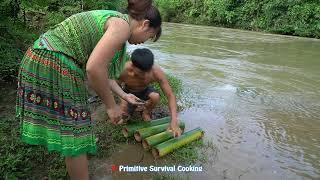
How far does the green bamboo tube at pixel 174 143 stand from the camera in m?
3.63

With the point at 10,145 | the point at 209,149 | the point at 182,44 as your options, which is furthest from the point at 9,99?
the point at 182,44

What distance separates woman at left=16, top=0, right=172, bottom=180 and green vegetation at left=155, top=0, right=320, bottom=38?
56.1 feet

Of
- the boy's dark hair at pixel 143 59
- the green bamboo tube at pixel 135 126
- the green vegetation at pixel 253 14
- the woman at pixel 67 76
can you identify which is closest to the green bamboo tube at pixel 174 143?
the green bamboo tube at pixel 135 126

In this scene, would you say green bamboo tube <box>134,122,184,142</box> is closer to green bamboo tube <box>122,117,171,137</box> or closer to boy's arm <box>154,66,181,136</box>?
green bamboo tube <box>122,117,171,137</box>

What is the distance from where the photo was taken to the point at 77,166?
2.48 m

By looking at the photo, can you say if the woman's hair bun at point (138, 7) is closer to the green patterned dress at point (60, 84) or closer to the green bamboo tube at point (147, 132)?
the green patterned dress at point (60, 84)

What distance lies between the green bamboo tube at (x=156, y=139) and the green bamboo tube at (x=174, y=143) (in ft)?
0.19

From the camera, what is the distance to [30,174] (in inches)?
123

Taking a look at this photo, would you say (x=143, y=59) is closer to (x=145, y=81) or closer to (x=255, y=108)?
(x=145, y=81)

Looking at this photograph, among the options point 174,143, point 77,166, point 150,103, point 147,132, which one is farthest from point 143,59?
point 77,166

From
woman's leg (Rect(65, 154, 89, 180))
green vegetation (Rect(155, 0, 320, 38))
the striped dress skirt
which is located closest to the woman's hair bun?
the striped dress skirt

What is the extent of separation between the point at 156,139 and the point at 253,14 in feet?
65.5

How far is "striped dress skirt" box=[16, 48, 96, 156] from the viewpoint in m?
2.27

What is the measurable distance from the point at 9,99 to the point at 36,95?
2660mm
